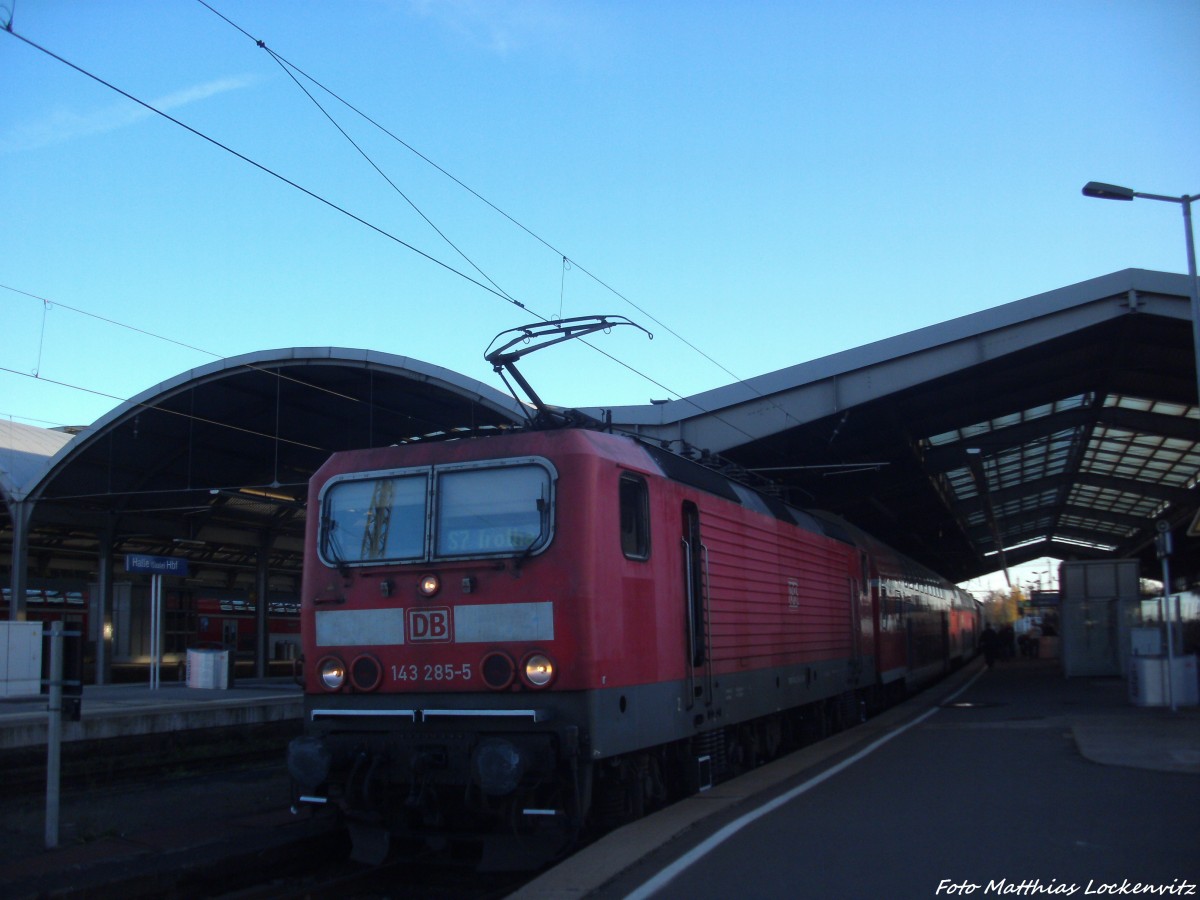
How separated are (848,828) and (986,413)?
20770 millimetres

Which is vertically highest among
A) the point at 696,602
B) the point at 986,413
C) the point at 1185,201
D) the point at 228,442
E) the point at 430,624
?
the point at 1185,201

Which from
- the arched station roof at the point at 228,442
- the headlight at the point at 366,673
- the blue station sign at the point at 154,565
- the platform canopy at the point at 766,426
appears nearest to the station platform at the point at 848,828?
the headlight at the point at 366,673

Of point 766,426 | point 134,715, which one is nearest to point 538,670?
point 134,715

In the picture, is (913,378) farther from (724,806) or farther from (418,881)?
(418,881)

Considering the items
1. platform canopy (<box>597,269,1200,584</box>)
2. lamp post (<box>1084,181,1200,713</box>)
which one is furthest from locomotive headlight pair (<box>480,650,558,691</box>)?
lamp post (<box>1084,181,1200,713</box>)

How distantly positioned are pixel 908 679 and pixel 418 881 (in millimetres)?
17020

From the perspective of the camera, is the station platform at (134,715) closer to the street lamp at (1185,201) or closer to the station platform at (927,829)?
the station platform at (927,829)

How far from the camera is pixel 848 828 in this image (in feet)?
25.0

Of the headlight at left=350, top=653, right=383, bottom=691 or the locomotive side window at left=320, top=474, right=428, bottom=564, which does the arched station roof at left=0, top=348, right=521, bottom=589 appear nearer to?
the locomotive side window at left=320, top=474, right=428, bottom=564

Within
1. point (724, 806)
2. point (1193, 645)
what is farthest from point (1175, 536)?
point (724, 806)

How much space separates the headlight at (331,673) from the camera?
840cm

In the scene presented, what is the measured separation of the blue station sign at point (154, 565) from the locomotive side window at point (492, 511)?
1289 cm

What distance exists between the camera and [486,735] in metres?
7.66

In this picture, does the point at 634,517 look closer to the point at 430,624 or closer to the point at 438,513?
the point at 438,513
